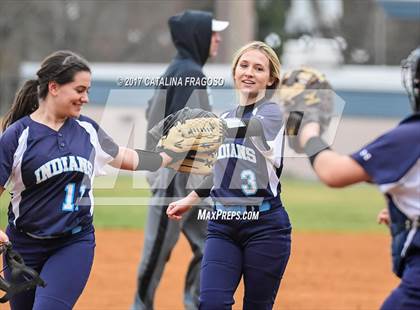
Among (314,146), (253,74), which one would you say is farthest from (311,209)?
(314,146)

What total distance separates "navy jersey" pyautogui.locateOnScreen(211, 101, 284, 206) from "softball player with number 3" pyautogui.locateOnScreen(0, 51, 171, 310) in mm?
796

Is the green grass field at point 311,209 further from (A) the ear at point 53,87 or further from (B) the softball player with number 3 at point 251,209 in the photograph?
(A) the ear at point 53,87

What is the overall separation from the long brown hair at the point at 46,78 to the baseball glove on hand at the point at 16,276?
29.9 inches

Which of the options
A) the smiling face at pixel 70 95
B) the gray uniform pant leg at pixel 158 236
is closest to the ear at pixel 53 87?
the smiling face at pixel 70 95

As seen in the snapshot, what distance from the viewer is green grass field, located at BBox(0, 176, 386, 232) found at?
15.5 m

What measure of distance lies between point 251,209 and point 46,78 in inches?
55.6

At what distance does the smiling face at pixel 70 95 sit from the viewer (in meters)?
5.09

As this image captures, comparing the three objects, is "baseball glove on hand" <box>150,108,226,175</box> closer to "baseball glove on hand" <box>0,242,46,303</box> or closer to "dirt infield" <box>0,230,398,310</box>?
"baseball glove on hand" <box>0,242,46,303</box>

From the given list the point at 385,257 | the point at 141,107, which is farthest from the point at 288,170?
the point at 385,257

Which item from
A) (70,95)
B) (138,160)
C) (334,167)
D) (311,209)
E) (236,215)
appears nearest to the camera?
(334,167)

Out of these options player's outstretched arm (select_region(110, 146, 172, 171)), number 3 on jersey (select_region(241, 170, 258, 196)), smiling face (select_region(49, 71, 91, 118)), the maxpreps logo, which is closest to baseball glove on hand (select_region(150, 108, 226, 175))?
player's outstretched arm (select_region(110, 146, 172, 171))

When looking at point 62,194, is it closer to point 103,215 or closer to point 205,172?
point 205,172

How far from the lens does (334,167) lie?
4.14 m

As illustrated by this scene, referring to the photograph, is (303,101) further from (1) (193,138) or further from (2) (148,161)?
(2) (148,161)
